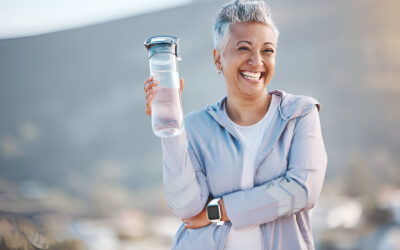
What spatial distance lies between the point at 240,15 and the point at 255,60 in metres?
0.16

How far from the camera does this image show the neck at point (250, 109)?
1421 mm

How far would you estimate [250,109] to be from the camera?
4.70 feet

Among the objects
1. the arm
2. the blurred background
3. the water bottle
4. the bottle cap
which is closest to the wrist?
the arm

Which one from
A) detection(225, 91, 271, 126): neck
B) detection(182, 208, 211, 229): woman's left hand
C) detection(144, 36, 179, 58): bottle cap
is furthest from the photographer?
detection(225, 91, 271, 126): neck

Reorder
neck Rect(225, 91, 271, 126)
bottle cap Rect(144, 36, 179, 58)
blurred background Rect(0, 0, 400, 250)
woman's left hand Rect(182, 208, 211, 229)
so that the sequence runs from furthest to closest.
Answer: blurred background Rect(0, 0, 400, 250) → neck Rect(225, 91, 271, 126) → woman's left hand Rect(182, 208, 211, 229) → bottle cap Rect(144, 36, 179, 58)

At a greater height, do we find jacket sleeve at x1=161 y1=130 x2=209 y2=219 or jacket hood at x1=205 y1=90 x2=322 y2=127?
jacket hood at x1=205 y1=90 x2=322 y2=127

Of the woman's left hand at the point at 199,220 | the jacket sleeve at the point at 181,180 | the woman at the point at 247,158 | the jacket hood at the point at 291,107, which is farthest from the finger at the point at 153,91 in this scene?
the woman's left hand at the point at 199,220

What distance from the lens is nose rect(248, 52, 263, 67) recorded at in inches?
53.7

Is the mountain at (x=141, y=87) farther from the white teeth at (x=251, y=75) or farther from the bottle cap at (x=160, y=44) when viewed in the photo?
the bottle cap at (x=160, y=44)

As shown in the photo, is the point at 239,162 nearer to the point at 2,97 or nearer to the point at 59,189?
the point at 59,189

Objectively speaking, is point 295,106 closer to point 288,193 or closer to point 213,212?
point 288,193

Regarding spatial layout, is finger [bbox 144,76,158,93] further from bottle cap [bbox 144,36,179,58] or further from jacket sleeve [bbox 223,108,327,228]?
jacket sleeve [bbox 223,108,327,228]

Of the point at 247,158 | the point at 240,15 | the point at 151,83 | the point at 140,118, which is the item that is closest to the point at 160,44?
the point at 151,83

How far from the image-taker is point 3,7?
3818mm
